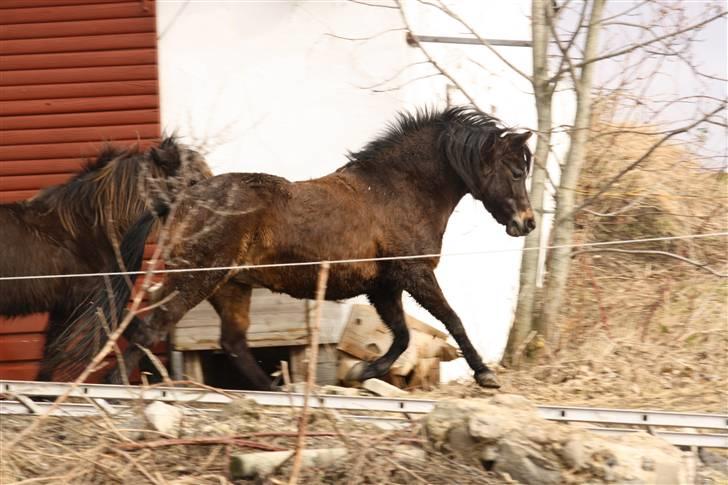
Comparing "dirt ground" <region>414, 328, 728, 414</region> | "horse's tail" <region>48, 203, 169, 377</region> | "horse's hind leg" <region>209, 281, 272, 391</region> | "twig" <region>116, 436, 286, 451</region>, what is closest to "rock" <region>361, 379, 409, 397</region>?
"dirt ground" <region>414, 328, 728, 414</region>

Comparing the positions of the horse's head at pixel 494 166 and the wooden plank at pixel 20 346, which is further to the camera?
the wooden plank at pixel 20 346

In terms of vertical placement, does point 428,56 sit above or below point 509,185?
above

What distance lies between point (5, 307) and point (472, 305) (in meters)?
3.82

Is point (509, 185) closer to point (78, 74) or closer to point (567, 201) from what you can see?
point (567, 201)

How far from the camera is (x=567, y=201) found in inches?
353

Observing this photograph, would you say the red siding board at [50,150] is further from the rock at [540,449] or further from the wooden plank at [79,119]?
the rock at [540,449]

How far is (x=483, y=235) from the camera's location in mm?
9492

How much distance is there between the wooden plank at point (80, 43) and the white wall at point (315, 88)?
176 mm

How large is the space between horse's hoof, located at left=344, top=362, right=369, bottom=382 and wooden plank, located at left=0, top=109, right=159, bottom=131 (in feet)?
9.17

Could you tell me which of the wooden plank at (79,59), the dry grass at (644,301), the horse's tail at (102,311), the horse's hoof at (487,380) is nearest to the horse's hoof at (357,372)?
the horse's hoof at (487,380)

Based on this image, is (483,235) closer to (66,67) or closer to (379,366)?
(379,366)

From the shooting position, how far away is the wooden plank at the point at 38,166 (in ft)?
31.1

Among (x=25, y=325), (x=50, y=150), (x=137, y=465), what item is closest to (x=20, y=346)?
(x=25, y=325)

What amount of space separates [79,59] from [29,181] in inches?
44.2
